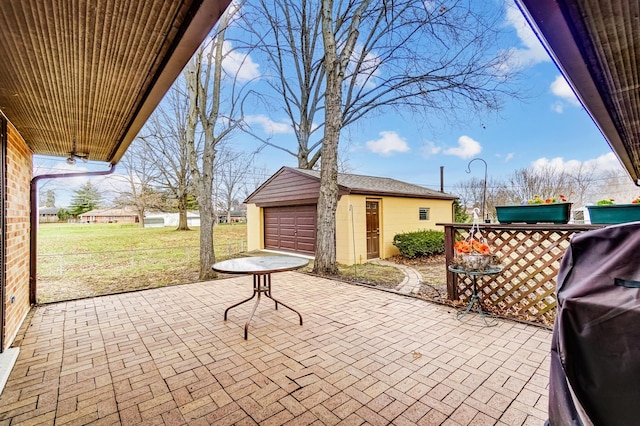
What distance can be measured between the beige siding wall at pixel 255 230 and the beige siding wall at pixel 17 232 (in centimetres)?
811

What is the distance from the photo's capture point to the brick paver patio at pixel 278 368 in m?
1.92

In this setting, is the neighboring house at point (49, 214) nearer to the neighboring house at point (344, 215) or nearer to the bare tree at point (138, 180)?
the bare tree at point (138, 180)

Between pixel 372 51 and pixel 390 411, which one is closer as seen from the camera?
pixel 390 411

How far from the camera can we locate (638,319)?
2.74ft

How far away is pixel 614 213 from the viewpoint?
3119mm

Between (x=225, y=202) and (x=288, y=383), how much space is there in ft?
89.4

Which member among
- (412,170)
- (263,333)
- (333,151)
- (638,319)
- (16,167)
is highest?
(412,170)

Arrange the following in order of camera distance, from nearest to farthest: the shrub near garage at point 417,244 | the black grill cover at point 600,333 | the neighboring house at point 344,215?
the black grill cover at point 600,333, the neighboring house at point 344,215, the shrub near garage at point 417,244

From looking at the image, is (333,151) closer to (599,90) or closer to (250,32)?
(250,32)

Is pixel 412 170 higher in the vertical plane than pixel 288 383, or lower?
higher

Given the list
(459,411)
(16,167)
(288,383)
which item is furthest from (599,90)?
(16,167)

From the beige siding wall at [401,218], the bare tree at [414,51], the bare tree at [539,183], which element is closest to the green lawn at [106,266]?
the beige siding wall at [401,218]

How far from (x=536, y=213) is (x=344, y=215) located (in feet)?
18.6

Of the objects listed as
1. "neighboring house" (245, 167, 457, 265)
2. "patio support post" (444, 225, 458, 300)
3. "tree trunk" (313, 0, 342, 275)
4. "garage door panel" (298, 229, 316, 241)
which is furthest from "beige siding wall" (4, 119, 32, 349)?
"garage door panel" (298, 229, 316, 241)
